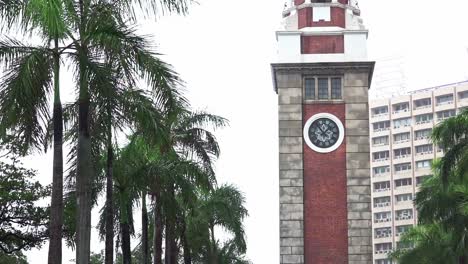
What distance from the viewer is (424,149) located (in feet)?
366

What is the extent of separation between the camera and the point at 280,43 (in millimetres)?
42812

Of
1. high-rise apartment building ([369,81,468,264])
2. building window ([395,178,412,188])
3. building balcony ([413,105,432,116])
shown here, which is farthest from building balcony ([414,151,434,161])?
building balcony ([413,105,432,116])

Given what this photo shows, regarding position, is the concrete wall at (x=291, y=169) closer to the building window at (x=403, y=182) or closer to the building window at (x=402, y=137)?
the building window at (x=403, y=182)

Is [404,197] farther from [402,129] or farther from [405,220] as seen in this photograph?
[402,129]

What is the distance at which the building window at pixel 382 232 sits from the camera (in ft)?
365

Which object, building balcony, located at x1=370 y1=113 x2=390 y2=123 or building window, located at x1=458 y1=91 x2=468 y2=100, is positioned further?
building balcony, located at x1=370 y1=113 x2=390 y2=123

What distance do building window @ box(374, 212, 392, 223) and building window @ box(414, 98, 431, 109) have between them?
1224 centimetres

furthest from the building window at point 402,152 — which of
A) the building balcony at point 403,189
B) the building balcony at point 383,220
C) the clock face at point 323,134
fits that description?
the clock face at point 323,134

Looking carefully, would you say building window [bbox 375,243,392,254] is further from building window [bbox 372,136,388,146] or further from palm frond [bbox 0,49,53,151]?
palm frond [bbox 0,49,53,151]

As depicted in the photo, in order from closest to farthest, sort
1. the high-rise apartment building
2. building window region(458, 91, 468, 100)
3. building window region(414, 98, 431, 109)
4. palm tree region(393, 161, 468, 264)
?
palm tree region(393, 161, 468, 264) < building window region(458, 91, 468, 100) < the high-rise apartment building < building window region(414, 98, 431, 109)

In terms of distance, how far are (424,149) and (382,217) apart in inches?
343

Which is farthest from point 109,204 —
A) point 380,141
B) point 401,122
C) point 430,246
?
point 380,141

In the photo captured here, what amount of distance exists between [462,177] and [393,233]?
7810 cm

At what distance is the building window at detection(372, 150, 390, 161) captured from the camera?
377 ft
